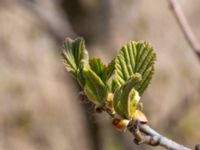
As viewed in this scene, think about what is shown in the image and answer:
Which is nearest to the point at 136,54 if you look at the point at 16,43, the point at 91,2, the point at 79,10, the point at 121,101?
the point at 121,101

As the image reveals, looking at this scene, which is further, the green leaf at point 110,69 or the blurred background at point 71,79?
the blurred background at point 71,79

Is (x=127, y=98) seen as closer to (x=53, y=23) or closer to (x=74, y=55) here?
(x=74, y=55)

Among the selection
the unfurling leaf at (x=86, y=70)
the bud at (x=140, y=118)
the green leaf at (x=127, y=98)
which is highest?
the unfurling leaf at (x=86, y=70)

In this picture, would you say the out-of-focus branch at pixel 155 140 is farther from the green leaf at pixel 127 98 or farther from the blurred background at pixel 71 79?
the blurred background at pixel 71 79

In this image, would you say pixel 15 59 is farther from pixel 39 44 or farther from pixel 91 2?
pixel 91 2

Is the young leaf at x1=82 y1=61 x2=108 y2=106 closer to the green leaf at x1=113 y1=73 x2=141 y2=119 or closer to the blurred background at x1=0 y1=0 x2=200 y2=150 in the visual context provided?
the green leaf at x1=113 y1=73 x2=141 y2=119

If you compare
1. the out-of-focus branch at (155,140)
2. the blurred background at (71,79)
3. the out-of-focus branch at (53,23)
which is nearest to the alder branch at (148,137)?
the out-of-focus branch at (155,140)

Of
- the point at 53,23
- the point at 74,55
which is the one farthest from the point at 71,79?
the point at 74,55
